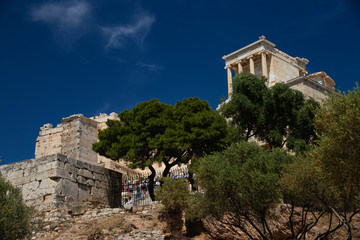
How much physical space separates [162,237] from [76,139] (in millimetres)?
12934

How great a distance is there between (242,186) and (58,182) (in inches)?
284

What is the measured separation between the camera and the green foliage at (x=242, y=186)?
13.6m

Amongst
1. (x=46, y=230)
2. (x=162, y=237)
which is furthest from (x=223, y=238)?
(x=46, y=230)

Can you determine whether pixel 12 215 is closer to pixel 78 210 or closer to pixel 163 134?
pixel 78 210

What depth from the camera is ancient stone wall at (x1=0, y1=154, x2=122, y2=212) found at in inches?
631

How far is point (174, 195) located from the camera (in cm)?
1556

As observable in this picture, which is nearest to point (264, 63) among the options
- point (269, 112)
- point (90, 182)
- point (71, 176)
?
point (269, 112)

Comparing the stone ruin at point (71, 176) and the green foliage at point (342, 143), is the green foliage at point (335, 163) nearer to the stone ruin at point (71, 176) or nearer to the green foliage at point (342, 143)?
the green foliage at point (342, 143)

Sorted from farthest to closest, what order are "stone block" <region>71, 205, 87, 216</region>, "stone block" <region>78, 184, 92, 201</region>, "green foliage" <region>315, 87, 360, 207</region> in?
1. "stone block" <region>78, 184, 92, 201</region>
2. "stone block" <region>71, 205, 87, 216</region>
3. "green foliage" <region>315, 87, 360, 207</region>

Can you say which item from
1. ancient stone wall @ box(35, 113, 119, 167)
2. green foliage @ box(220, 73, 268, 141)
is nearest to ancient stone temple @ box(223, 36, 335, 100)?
green foliage @ box(220, 73, 268, 141)

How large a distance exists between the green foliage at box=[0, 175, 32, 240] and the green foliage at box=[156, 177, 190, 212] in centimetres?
487

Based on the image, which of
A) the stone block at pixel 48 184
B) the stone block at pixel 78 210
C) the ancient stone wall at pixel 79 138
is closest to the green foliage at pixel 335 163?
the stone block at pixel 78 210

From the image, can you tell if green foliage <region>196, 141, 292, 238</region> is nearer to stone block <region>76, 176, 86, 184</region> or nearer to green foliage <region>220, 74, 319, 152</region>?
stone block <region>76, 176, 86, 184</region>

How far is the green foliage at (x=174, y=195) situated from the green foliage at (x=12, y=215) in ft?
16.0
